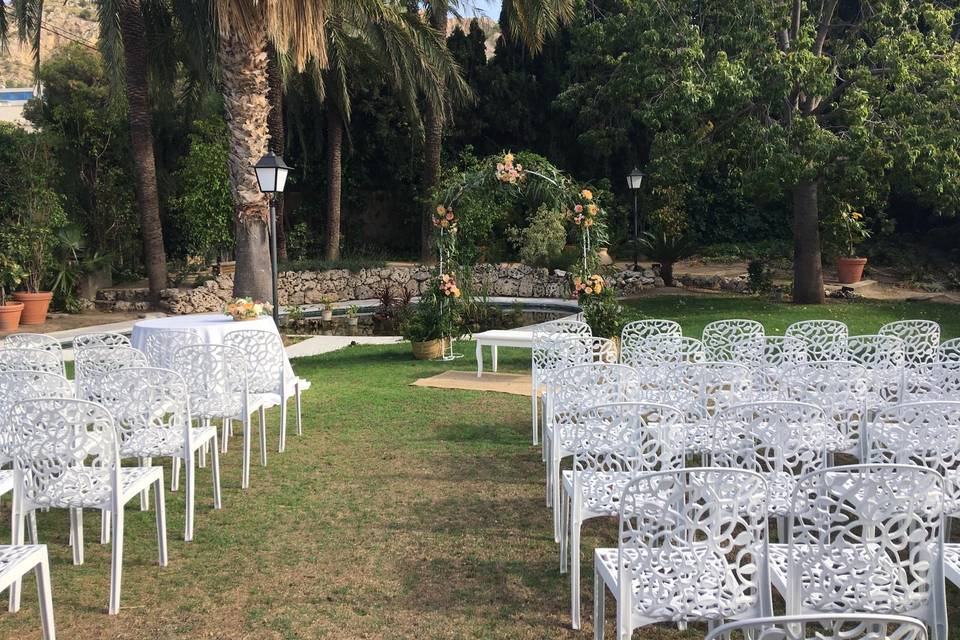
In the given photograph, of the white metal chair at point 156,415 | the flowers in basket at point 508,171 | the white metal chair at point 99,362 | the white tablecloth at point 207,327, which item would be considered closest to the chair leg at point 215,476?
the white metal chair at point 156,415

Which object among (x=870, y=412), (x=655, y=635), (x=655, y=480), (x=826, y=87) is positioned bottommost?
(x=655, y=635)


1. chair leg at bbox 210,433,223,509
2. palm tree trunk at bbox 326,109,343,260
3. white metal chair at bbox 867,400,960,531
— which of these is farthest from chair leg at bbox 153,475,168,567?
palm tree trunk at bbox 326,109,343,260

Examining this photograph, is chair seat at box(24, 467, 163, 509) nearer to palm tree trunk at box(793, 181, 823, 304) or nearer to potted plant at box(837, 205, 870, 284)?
palm tree trunk at box(793, 181, 823, 304)

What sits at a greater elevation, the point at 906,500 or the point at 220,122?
the point at 220,122

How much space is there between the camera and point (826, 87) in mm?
13797

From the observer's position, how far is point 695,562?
107 inches

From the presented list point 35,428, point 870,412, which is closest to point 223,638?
point 35,428

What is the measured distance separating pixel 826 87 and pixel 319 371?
946cm

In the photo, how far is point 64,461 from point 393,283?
16.8m

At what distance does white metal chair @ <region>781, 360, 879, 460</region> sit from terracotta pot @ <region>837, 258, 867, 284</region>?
47.0 feet

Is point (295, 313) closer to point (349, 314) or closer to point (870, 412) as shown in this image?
point (349, 314)

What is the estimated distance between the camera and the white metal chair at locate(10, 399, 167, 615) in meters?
3.67

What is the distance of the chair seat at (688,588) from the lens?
8.73 feet

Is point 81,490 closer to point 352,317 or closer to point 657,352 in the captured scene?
point 657,352
